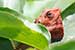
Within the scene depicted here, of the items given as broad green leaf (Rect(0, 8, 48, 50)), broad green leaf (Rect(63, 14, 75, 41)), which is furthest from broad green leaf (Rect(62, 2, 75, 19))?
broad green leaf (Rect(0, 8, 48, 50))

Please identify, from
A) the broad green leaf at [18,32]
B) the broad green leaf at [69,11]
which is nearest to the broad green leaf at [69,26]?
the broad green leaf at [69,11]

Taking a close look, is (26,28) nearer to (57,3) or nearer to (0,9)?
(0,9)

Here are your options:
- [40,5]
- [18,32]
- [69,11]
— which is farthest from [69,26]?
[18,32]

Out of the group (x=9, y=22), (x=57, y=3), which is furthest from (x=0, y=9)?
(x=57, y=3)

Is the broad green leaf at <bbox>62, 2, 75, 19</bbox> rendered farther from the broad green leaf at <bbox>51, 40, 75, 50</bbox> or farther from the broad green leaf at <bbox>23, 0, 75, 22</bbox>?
the broad green leaf at <bbox>51, 40, 75, 50</bbox>

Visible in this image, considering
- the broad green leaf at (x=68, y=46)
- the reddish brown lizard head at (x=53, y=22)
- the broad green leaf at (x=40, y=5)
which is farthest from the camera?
the broad green leaf at (x=40, y=5)

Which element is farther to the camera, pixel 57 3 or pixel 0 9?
pixel 57 3

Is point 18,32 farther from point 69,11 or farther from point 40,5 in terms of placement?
point 40,5

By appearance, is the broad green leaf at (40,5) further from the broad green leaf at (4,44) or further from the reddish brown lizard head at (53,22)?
the broad green leaf at (4,44)
